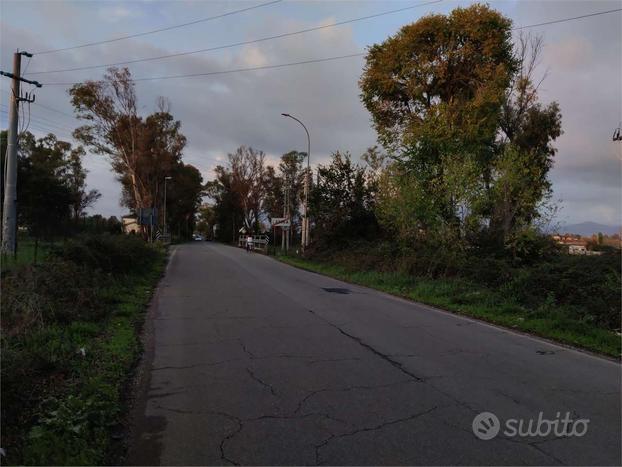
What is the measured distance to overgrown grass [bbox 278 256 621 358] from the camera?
31.4 ft

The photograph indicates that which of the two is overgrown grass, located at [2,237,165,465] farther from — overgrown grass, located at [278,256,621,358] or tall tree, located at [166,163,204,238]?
tall tree, located at [166,163,204,238]

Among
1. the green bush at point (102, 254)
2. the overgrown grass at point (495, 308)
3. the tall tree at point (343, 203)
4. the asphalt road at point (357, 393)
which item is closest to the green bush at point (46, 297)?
the asphalt road at point (357, 393)

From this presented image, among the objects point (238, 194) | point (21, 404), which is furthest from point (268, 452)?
point (238, 194)

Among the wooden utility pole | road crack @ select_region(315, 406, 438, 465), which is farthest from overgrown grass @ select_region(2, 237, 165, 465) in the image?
the wooden utility pole

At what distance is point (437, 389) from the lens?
6141 mm

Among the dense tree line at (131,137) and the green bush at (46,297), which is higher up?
the dense tree line at (131,137)

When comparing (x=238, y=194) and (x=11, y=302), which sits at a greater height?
(x=238, y=194)

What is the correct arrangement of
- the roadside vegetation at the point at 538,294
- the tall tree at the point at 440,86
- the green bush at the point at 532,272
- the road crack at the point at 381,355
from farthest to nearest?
1. the tall tree at the point at 440,86
2. the green bush at the point at 532,272
3. the roadside vegetation at the point at 538,294
4. the road crack at the point at 381,355

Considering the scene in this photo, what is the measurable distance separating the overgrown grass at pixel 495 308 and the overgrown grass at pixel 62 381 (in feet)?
24.9

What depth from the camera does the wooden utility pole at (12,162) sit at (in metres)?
16.9

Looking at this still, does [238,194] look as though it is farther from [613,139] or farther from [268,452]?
[268,452]

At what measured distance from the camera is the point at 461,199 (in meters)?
20.1

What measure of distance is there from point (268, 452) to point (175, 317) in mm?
A: 7185

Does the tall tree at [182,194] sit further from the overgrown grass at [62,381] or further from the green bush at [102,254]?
the overgrown grass at [62,381]
